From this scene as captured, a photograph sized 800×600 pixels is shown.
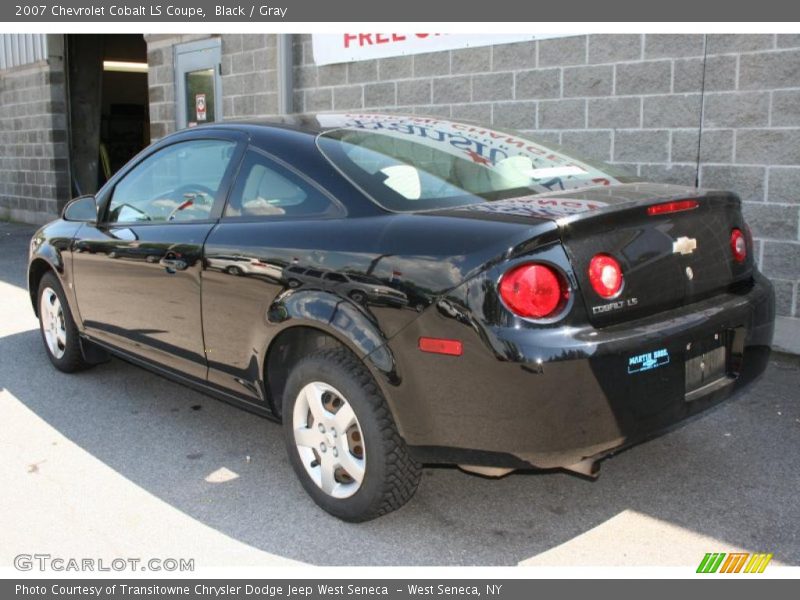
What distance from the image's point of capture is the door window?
3.94m

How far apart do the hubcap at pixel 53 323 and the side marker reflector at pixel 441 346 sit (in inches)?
131

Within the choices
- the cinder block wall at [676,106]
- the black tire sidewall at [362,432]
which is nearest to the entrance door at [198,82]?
the cinder block wall at [676,106]

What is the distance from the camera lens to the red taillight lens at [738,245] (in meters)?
3.28

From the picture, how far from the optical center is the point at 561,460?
273 centimetres

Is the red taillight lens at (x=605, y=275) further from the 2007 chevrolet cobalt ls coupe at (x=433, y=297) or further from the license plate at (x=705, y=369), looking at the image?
the license plate at (x=705, y=369)

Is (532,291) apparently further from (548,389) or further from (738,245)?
(738,245)

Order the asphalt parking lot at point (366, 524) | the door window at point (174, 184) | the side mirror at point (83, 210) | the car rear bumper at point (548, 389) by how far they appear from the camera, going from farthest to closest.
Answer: the side mirror at point (83, 210) → the door window at point (174, 184) → the asphalt parking lot at point (366, 524) → the car rear bumper at point (548, 389)

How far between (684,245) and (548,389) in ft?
2.83

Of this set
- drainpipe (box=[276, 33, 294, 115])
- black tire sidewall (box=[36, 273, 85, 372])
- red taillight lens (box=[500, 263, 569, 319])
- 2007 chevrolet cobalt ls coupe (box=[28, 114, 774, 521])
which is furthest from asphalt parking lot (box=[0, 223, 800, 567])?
drainpipe (box=[276, 33, 294, 115])

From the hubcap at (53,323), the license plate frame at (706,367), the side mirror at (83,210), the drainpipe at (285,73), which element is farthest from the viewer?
the drainpipe at (285,73)

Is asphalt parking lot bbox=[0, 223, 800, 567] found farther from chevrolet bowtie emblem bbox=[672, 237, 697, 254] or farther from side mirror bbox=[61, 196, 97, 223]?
side mirror bbox=[61, 196, 97, 223]

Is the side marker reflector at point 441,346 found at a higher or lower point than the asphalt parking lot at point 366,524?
higher

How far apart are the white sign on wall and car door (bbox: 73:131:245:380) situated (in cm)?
356

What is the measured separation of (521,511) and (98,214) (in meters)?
2.99
